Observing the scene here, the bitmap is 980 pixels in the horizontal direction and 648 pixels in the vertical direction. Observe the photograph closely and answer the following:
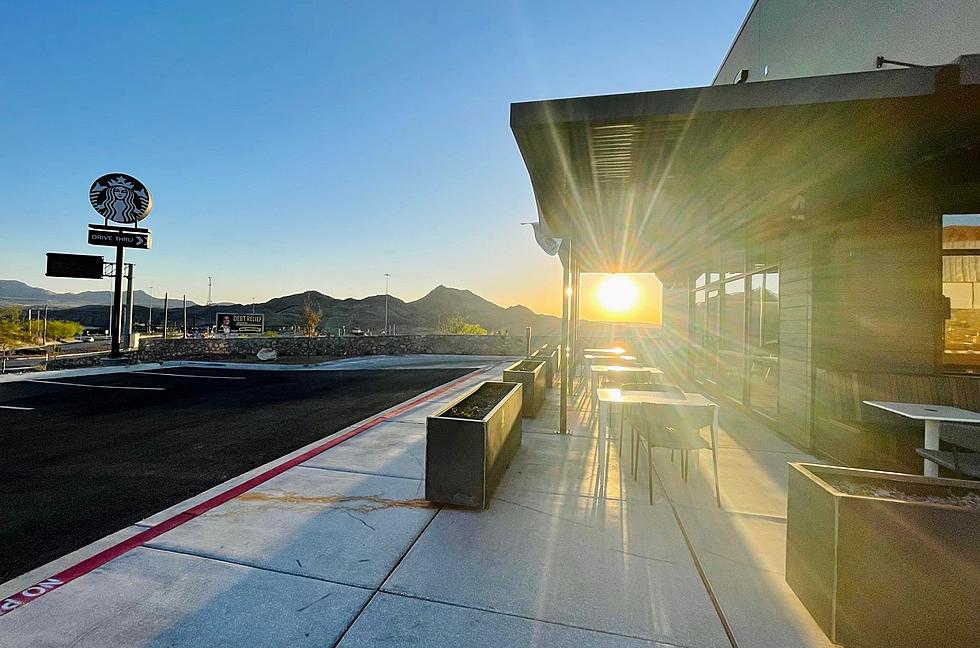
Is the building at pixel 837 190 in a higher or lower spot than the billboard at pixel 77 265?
lower

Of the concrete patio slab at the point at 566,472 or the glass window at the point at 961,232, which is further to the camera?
the glass window at the point at 961,232

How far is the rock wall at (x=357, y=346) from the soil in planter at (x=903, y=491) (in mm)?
23666

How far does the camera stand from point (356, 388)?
1288cm

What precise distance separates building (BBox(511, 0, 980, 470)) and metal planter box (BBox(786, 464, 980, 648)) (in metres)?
3.46

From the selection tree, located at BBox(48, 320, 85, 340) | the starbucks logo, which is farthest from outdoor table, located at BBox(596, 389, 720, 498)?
tree, located at BBox(48, 320, 85, 340)

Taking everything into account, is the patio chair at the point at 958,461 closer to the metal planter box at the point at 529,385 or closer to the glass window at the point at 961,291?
the glass window at the point at 961,291

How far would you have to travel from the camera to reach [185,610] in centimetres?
249

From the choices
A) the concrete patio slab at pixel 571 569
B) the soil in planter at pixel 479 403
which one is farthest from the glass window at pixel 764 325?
the concrete patio slab at pixel 571 569

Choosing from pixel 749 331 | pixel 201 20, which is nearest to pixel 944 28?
pixel 749 331

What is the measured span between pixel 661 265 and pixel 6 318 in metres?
81.4

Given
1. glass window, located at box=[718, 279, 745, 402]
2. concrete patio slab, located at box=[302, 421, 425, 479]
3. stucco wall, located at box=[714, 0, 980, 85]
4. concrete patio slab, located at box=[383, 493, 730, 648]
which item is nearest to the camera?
concrete patio slab, located at box=[383, 493, 730, 648]

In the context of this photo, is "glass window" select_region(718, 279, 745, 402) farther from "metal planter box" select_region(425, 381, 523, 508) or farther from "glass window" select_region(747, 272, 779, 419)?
"metal planter box" select_region(425, 381, 523, 508)

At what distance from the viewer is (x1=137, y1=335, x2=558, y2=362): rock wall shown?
27.0 meters

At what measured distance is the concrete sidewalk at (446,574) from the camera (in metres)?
2.34
